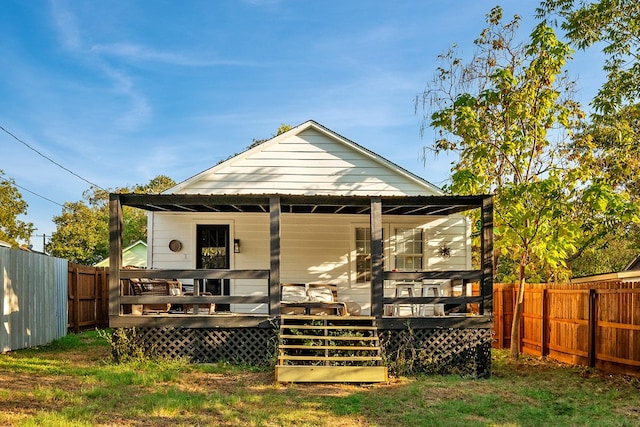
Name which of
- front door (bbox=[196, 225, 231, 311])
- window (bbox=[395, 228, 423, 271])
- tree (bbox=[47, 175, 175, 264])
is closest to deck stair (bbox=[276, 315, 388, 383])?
front door (bbox=[196, 225, 231, 311])

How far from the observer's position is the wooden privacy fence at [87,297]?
15.0 m

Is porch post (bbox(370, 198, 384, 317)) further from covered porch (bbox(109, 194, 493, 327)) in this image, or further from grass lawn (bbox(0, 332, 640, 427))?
grass lawn (bbox(0, 332, 640, 427))

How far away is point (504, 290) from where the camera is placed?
13.8 meters

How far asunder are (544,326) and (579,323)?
1.51 metres

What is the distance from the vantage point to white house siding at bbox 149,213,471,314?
12828mm

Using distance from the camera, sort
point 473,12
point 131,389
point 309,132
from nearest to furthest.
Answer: point 131,389
point 309,132
point 473,12

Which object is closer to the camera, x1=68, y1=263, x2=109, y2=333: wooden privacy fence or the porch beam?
the porch beam

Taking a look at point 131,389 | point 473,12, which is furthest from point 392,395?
point 473,12

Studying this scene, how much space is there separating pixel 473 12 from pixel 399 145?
629cm

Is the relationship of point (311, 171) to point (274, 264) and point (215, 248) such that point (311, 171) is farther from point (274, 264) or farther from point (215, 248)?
point (274, 264)

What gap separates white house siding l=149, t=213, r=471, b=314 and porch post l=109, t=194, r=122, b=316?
3.14 metres

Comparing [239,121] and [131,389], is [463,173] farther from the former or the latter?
[239,121]

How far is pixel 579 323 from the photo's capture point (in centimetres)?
1059

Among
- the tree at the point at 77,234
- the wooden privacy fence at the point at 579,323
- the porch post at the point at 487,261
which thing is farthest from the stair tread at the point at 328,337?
the tree at the point at 77,234
